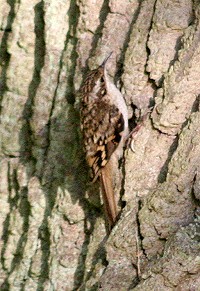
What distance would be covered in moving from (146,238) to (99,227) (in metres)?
0.27

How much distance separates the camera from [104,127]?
302 cm

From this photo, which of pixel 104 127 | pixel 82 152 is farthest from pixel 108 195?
pixel 104 127

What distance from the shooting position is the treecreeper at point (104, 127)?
8.82ft

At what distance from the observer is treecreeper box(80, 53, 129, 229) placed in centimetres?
269

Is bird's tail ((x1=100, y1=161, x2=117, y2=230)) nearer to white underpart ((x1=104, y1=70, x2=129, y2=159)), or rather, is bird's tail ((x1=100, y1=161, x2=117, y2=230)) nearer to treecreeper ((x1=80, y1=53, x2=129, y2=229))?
treecreeper ((x1=80, y1=53, x2=129, y2=229))

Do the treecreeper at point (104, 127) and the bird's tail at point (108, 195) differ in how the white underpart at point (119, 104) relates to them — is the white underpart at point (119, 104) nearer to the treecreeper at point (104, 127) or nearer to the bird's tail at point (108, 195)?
the treecreeper at point (104, 127)

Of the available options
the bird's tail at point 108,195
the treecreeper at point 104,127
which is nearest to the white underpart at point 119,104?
the treecreeper at point 104,127

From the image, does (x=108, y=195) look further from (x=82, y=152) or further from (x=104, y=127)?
(x=104, y=127)

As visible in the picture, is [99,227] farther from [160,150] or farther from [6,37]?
[6,37]

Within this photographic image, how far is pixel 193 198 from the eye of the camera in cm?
249

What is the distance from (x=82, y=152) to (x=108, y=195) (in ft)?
0.98

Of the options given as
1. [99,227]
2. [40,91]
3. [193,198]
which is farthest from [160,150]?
[40,91]

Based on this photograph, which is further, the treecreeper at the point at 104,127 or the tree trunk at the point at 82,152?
the treecreeper at the point at 104,127

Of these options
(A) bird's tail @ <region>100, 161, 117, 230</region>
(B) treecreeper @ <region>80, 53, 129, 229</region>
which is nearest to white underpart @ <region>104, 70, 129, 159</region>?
(B) treecreeper @ <region>80, 53, 129, 229</region>
